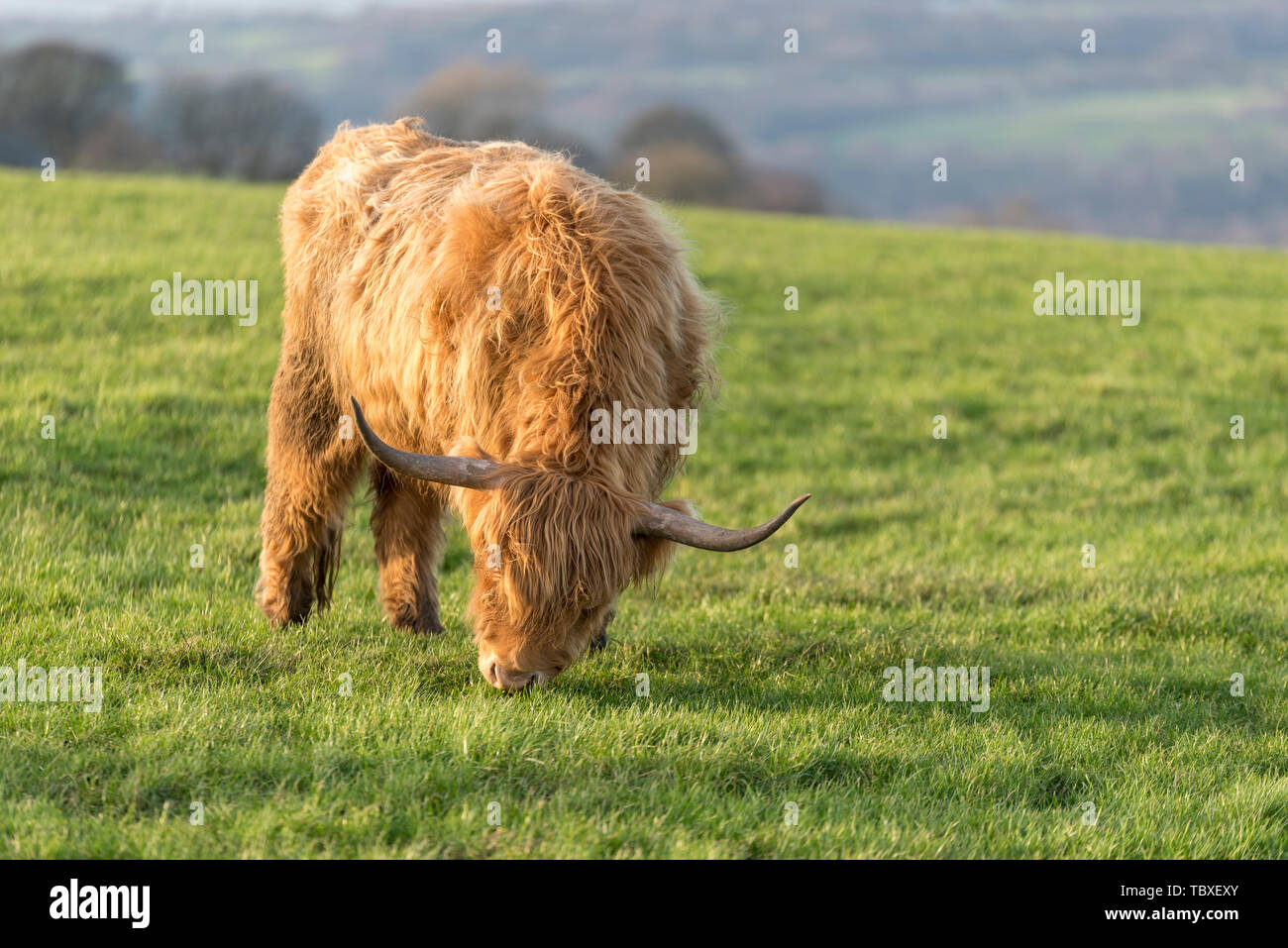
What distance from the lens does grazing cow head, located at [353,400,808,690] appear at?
16.4 feet

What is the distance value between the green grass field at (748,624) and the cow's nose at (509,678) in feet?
0.31

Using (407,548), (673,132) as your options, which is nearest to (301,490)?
(407,548)

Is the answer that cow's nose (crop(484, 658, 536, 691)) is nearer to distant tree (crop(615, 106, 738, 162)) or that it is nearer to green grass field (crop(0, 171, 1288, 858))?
green grass field (crop(0, 171, 1288, 858))

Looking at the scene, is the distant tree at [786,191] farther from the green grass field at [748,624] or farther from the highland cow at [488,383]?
the highland cow at [488,383]

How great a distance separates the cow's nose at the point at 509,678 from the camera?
5.24 metres

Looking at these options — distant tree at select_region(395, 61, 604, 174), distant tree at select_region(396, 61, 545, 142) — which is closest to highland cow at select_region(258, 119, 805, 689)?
distant tree at select_region(395, 61, 604, 174)

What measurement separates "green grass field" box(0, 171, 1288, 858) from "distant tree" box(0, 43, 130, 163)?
38.7 metres

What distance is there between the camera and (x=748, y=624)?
7.28 metres

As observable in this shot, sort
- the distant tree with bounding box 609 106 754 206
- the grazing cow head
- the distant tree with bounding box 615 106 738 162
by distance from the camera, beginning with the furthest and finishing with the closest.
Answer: the distant tree with bounding box 615 106 738 162 → the distant tree with bounding box 609 106 754 206 → the grazing cow head

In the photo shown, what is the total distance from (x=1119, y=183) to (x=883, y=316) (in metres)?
48.7

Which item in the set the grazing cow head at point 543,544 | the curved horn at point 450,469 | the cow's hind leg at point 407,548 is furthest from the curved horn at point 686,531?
the cow's hind leg at point 407,548

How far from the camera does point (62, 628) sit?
6094mm

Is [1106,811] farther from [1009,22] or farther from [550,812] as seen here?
[1009,22]
